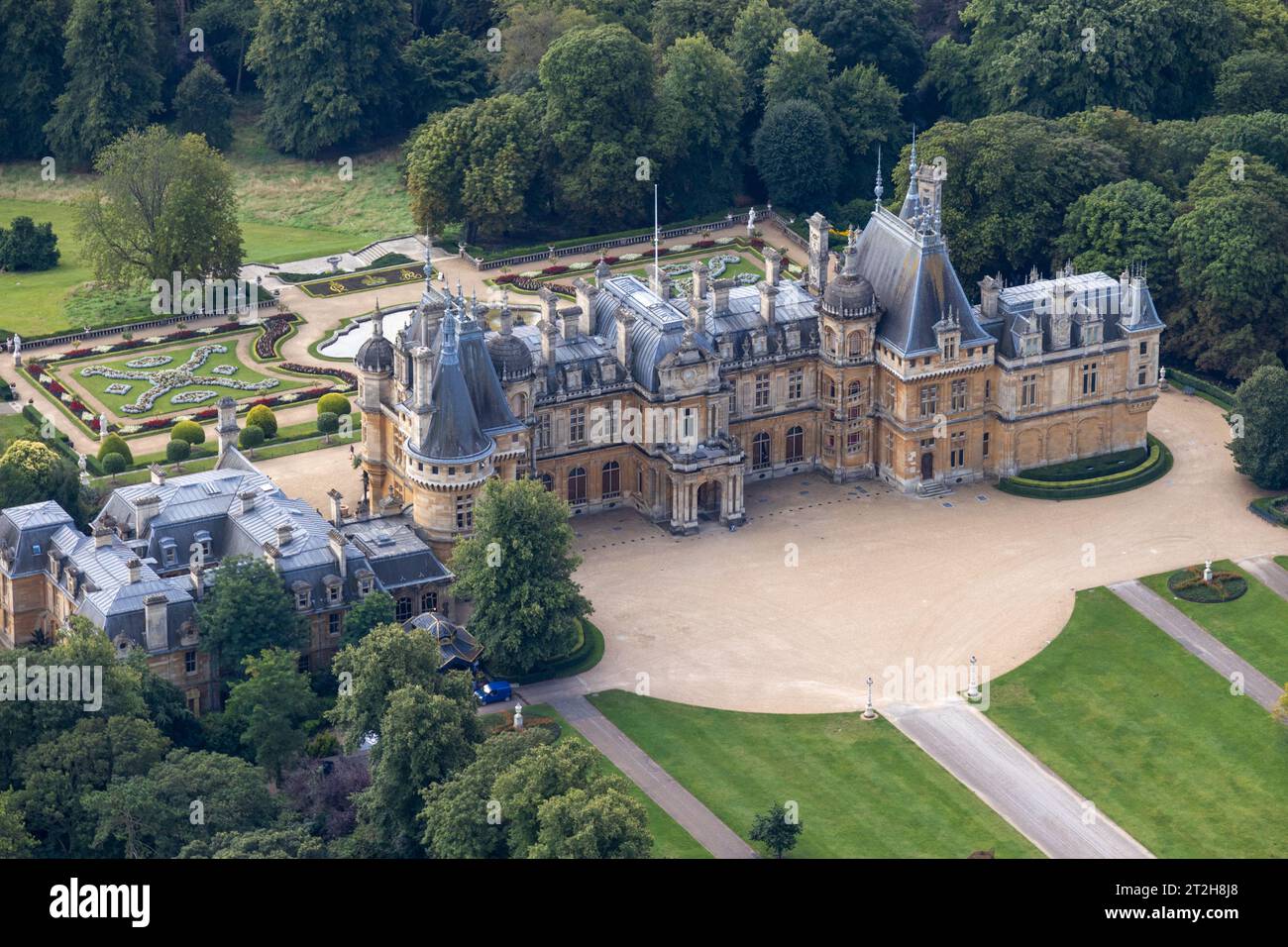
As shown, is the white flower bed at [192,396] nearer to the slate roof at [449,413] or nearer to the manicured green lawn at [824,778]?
→ the slate roof at [449,413]

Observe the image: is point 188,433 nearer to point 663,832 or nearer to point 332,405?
point 332,405

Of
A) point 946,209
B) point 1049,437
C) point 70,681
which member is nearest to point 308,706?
point 70,681

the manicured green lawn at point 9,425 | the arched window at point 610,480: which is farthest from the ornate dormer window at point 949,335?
the manicured green lawn at point 9,425

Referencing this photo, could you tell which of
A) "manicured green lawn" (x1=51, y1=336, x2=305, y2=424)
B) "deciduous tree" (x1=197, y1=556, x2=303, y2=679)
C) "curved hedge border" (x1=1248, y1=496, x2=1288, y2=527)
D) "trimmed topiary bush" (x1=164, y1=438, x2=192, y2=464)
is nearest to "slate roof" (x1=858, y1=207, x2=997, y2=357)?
"curved hedge border" (x1=1248, y1=496, x2=1288, y2=527)

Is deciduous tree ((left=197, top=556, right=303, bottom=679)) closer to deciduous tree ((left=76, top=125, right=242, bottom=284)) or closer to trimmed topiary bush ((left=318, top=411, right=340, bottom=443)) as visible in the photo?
trimmed topiary bush ((left=318, top=411, right=340, bottom=443))

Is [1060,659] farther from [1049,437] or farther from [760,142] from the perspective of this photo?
[760,142]

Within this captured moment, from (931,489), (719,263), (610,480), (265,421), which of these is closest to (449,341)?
(610,480)
